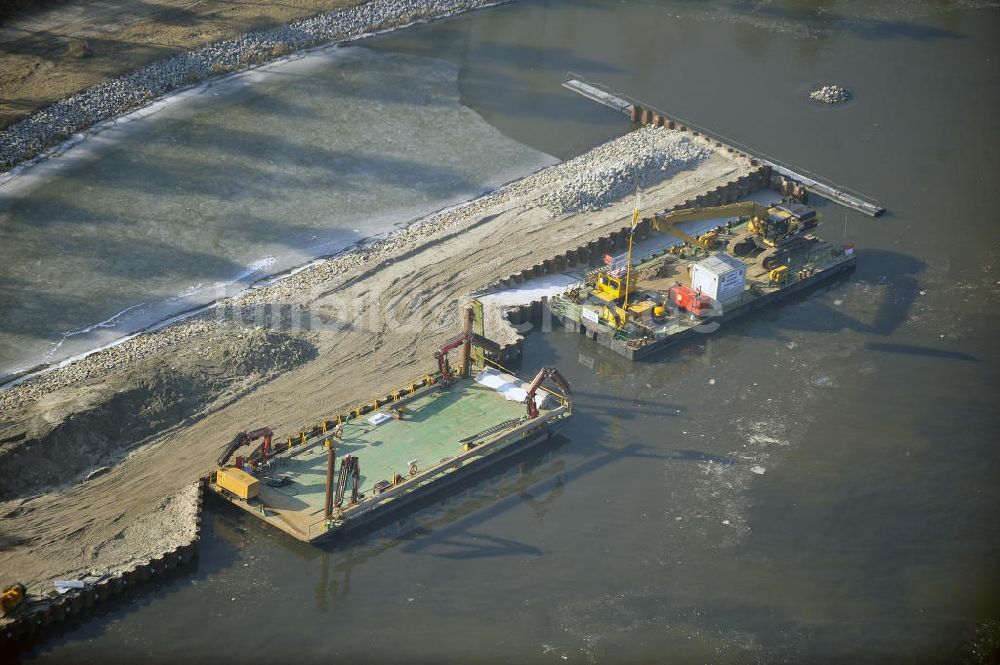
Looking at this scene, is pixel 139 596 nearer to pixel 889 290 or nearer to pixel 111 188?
pixel 111 188

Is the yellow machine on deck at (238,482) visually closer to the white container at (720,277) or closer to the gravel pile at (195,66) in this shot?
the white container at (720,277)

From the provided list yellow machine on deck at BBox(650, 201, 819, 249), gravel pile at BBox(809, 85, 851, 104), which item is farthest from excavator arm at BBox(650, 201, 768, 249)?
gravel pile at BBox(809, 85, 851, 104)

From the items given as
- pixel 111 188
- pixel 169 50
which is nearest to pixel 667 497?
pixel 111 188

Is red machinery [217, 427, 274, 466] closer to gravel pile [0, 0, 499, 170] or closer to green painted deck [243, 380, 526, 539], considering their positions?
green painted deck [243, 380, 526, 539]

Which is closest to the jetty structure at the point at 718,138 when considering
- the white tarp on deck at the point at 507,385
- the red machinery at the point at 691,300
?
the red machinery at the point at 691,300

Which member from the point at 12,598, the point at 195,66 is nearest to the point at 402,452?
the point at 12,598

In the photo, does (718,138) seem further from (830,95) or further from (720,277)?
(720,277)
